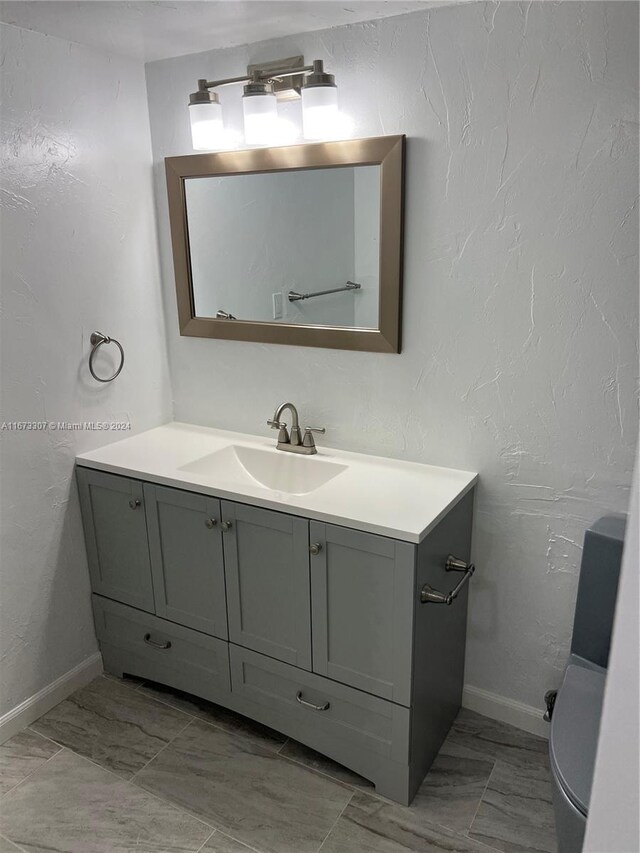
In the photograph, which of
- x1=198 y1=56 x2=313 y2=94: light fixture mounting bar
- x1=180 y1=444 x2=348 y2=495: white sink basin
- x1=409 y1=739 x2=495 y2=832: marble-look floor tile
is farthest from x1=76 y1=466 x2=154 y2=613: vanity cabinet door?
x1=198 y1=56 x2=313 y2=94: light fixture mounting bar

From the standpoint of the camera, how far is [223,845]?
1732 millimetres

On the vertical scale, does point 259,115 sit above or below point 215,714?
above

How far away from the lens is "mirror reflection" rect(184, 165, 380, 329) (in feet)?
6.51

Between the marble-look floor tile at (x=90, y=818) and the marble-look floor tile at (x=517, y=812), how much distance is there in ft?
2.47

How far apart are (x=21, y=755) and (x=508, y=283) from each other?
2032mm

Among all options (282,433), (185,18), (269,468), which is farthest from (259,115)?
(269,468)

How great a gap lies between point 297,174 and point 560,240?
823mm

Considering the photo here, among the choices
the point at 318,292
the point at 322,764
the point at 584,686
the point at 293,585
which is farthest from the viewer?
the point at 318,292

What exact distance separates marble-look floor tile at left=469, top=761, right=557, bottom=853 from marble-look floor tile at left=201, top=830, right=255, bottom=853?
0.60 meters

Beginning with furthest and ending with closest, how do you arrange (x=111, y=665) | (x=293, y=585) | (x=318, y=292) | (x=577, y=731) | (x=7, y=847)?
(x=111, y=665)
(x=318, y=292)
(x=293, y=585)
(x=7, y=847)
(x=577, y=731)

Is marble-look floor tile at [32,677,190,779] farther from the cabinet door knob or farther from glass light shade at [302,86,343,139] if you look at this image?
glass light shade at [302,86,343,139]

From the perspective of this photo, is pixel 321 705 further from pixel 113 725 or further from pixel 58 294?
pixel 58 294

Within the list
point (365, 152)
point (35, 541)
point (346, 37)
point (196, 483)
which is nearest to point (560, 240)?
point (365, 152)

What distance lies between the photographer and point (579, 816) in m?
1.34
